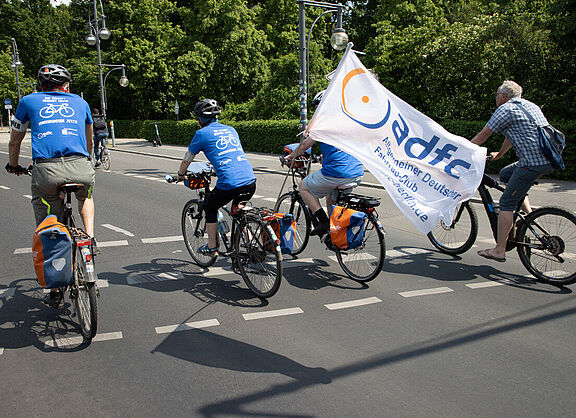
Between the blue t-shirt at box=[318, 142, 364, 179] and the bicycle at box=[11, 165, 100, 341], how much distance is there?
7.73 ft

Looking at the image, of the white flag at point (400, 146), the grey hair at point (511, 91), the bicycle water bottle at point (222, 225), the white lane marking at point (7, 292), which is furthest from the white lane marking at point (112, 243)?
the grey hair at point (511, 91)

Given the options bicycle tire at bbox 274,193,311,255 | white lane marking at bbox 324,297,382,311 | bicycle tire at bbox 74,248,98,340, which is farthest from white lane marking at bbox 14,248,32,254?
white lane marking at bbox 324,297,382,311

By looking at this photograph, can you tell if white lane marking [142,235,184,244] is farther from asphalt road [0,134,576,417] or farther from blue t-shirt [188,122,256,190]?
blue t-shirt [188,122,256,190]

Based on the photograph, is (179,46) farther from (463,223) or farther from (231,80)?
(463,223)

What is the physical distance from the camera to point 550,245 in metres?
5.26

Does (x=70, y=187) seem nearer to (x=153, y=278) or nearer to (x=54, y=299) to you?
(x=54, y=299)

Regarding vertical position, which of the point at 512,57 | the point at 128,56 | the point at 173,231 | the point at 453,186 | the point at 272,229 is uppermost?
the point at 128,56

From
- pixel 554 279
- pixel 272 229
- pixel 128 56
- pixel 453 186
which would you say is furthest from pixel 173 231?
pixel 128 56

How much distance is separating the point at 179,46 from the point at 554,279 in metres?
Result: 33.4

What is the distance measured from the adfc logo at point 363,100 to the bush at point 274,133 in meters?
9.59

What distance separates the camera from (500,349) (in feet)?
12.5

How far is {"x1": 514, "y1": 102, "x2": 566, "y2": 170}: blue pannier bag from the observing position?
5156 mm

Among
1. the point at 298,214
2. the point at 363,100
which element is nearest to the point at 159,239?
the point at 298,214

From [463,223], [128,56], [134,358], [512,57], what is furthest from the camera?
[128,56]
